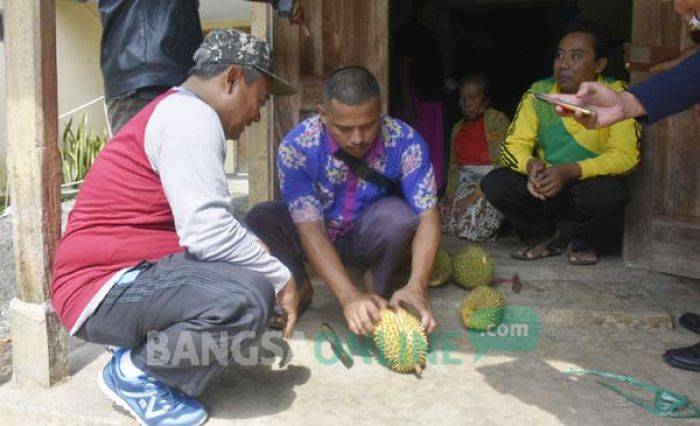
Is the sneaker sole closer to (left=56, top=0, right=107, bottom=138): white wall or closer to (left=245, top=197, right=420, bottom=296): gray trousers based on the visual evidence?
(left=245, top=197, right=420, bottom=296): gray trousers

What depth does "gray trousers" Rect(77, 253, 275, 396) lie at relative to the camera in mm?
2037

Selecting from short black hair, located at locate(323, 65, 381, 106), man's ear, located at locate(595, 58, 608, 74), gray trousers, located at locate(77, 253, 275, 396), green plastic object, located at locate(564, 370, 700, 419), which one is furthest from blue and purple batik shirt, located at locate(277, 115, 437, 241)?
man's ear, located at locate(595, 58, 608, 74)

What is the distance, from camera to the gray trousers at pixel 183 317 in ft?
6.68

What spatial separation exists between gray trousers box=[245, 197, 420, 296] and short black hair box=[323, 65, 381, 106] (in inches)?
20.6

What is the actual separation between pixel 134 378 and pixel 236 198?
5.30 metres

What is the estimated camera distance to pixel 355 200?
304 cm

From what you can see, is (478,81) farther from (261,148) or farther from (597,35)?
(261,148)

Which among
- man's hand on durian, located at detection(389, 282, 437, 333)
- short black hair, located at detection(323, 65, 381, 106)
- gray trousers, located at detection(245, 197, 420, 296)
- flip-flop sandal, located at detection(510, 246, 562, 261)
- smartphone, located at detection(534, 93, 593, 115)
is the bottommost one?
flip-flop sandal, located at detection(510, 246, 562, 261)

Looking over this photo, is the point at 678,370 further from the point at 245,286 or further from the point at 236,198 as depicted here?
the point at 236,198

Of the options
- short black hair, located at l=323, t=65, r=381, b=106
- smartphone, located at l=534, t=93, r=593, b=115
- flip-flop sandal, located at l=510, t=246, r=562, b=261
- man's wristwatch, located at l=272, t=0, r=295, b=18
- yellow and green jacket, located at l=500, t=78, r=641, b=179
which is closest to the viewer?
smartphone, located at l=534, t=93, r=593, b=115

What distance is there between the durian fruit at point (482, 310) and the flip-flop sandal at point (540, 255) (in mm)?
911

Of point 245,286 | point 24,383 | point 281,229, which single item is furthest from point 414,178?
point 24,383

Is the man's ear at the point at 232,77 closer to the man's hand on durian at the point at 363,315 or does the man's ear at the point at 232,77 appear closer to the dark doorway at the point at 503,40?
the man's hand on durian at the point at 363,315

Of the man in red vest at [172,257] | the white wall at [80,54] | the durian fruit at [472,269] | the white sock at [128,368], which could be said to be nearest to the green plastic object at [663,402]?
Result: the durian fruit at [472,269]
